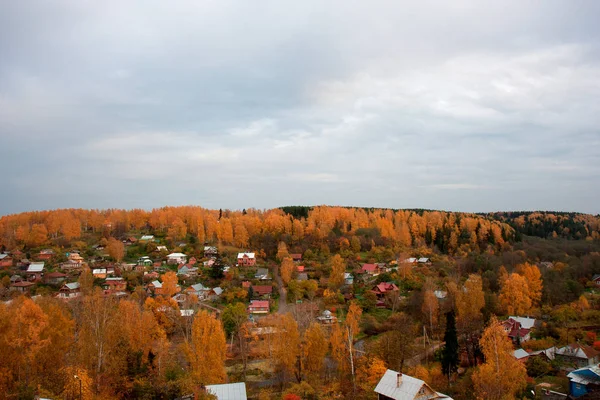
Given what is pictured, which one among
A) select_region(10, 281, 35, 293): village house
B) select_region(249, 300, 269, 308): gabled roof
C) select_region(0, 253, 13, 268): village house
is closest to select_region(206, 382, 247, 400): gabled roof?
select_region(249, 300, 269, 308): gabled roof

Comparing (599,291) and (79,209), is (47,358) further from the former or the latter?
(79,209)

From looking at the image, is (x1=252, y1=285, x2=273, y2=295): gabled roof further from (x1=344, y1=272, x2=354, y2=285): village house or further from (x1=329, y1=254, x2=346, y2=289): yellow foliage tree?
(x1=344, y1=272, x2=354, y2=285): village house

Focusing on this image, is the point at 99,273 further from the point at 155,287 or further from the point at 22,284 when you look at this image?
the point at 155,287

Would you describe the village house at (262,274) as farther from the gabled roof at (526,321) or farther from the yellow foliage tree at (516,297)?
the gabled roof at (526,321)

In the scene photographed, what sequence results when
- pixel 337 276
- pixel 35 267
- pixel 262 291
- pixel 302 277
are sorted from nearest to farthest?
pixel 262 291, pixel 337 276, pixel 302 277, pixel 35 267

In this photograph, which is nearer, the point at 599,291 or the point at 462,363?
the point at 462,363

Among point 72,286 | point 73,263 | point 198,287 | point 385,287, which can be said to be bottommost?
point 198,287

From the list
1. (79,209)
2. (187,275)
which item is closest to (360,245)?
(187,275)

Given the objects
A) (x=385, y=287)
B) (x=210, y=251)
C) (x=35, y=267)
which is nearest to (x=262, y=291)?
(x=385, y=287)
